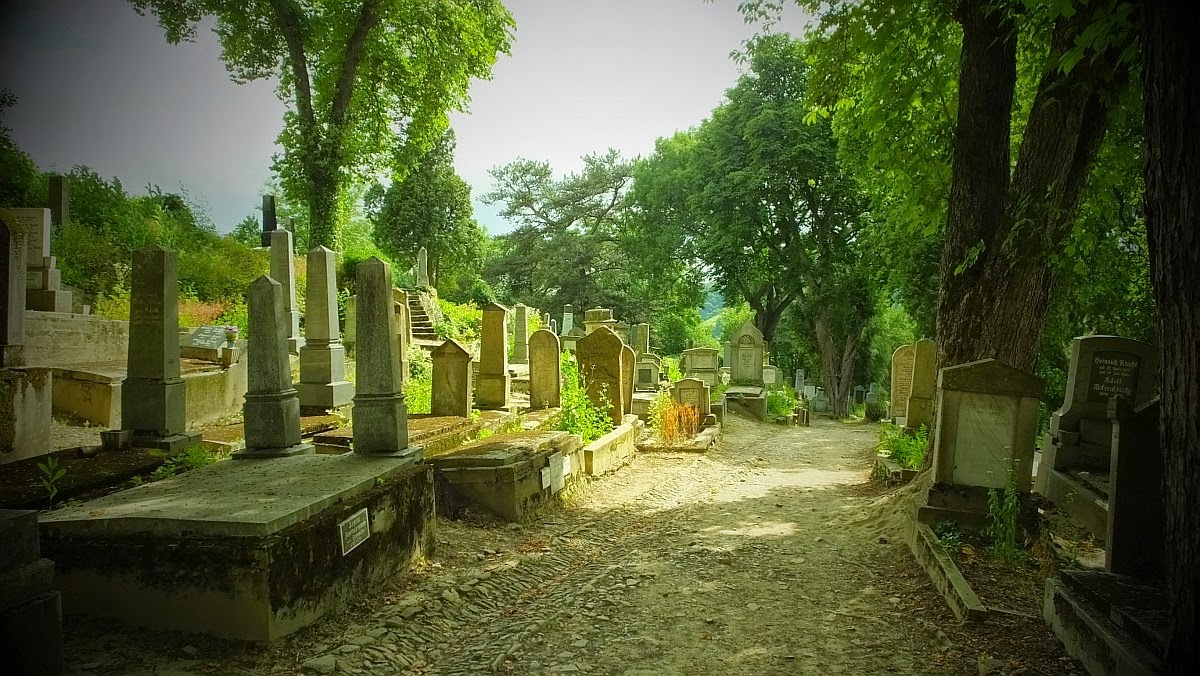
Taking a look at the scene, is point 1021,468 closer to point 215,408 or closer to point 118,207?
point 215,408

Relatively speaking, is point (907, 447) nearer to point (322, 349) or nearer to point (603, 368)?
point (603, 368)

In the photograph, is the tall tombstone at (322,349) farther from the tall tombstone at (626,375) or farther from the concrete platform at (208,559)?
the concrete platform at (208,559)

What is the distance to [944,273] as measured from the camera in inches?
260

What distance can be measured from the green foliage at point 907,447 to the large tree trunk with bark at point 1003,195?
2504mm

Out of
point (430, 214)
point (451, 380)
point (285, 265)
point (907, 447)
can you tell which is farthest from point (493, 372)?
point (430, 214)

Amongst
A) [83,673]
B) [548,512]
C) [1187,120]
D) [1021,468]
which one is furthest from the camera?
[548,512]

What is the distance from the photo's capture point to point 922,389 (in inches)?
449

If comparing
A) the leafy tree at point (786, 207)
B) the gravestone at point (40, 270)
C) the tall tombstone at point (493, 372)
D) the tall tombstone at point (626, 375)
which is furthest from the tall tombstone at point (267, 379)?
the leafy tree at point (786, 207)

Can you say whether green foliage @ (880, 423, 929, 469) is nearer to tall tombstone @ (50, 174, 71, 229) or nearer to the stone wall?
the stone wall

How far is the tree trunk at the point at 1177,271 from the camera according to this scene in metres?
2.40

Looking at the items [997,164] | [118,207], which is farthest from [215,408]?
[118,207]

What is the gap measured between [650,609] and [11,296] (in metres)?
6.19

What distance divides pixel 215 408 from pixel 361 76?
1444 cm

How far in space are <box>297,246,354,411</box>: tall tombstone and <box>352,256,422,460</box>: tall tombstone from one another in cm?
476
